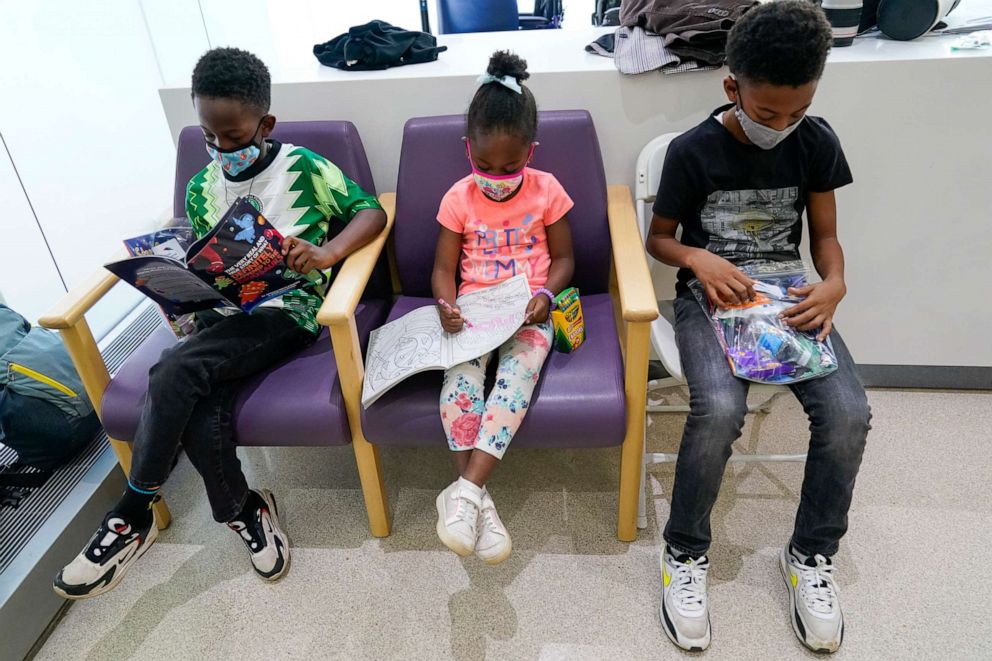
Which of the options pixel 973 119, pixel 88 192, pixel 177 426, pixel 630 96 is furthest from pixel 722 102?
pixel 88 192

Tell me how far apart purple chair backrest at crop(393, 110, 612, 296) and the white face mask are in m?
0.41

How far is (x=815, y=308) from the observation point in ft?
4.64

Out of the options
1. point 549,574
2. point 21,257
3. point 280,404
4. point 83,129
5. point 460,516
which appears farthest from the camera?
point 83,129

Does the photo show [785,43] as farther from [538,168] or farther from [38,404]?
[38,404]

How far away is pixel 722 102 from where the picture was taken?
1761 mm

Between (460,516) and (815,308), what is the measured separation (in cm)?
82

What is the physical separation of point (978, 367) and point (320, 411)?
1.89 meters

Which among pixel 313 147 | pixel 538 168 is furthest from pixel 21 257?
pixel 538 168

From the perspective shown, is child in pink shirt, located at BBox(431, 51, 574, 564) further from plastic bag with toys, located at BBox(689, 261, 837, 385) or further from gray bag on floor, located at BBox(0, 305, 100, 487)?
gray bag on floor, located at BBox(0, 305, 100, 487)

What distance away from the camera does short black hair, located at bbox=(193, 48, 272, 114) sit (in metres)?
1.45

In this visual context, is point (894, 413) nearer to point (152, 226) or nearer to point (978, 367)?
point (978, 367)

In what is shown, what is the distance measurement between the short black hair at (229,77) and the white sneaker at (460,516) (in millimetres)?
922

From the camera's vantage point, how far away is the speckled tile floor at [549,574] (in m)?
1.45

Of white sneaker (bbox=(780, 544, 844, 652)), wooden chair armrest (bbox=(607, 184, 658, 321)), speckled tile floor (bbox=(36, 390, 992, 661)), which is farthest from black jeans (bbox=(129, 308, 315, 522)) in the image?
white sneaker (bbox=(780, 544, 844, 652))
